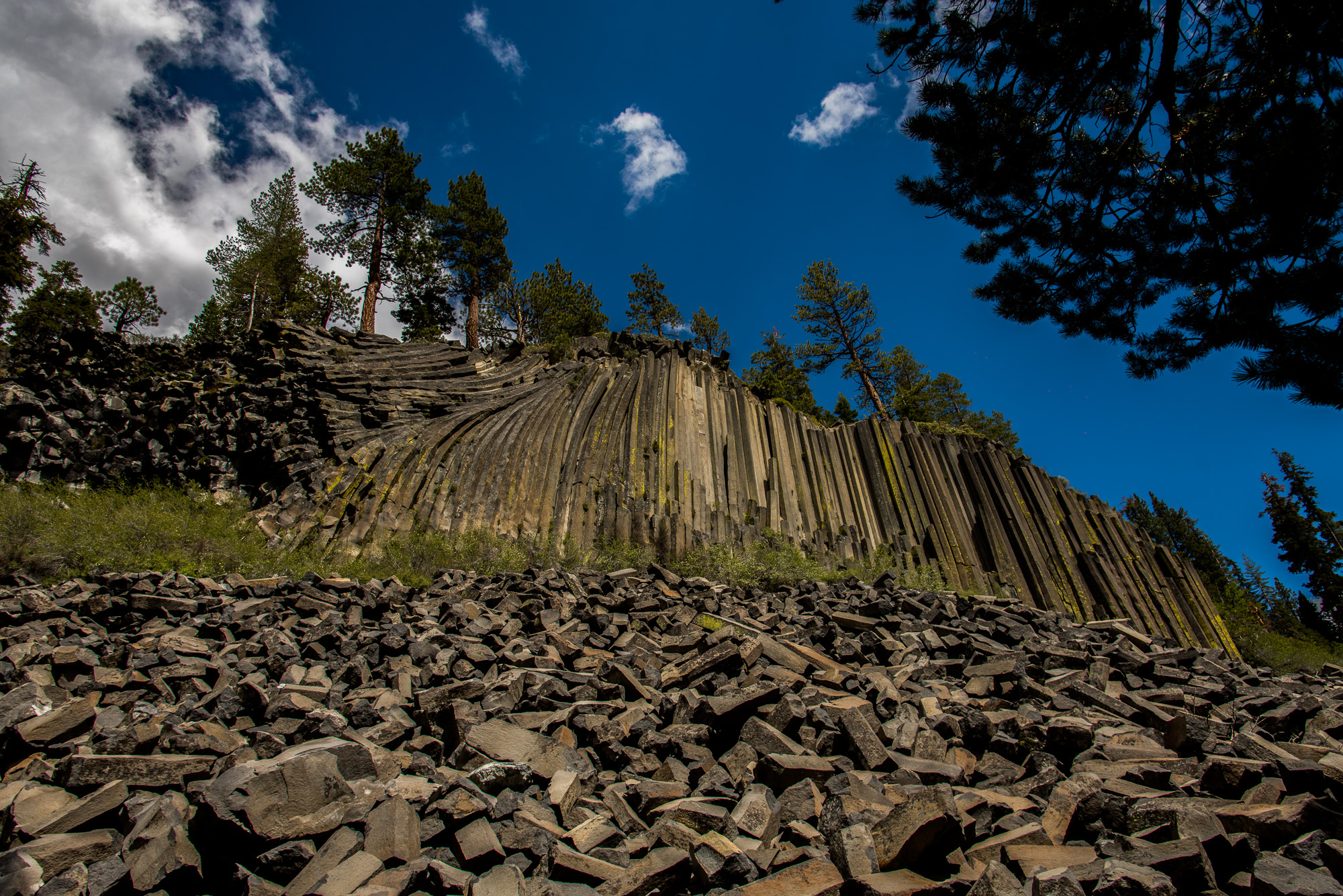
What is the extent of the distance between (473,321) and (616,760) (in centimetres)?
2461

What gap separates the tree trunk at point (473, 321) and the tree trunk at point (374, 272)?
11.8 ft

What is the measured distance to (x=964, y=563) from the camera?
10.8m

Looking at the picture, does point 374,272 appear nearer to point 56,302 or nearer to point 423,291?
point 423,291

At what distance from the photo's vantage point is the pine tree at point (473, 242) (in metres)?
25.5

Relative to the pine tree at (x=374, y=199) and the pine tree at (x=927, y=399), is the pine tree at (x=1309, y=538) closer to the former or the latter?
the pine tree at (x=927, y=399)

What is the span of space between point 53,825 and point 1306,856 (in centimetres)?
405

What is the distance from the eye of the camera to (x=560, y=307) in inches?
1060

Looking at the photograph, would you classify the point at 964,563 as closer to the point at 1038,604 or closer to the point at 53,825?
the point at 1038,604

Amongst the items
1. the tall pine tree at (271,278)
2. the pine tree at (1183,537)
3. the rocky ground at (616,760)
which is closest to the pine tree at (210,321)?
the tall pine tree at (271,278)

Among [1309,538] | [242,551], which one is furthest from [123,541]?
[1309,538]

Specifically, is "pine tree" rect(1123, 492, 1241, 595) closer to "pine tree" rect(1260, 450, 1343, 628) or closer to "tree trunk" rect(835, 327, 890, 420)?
"pine tree" rect(1260, 450, 1343, 628)

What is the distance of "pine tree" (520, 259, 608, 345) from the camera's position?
26188 millimetres

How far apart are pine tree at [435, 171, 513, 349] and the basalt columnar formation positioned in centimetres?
1415

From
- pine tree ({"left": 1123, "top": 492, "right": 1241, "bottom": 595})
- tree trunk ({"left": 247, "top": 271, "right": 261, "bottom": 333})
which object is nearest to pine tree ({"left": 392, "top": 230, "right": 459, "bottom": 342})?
tree trunk ({"left": 247, "top": 271, "right": 261, "bottom": 333})
